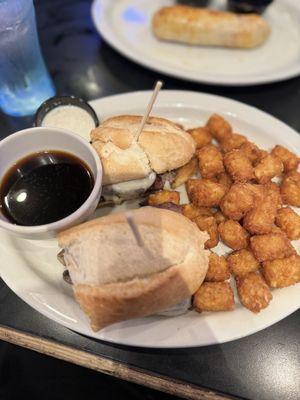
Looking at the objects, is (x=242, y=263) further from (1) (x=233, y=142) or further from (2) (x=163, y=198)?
(1) (x=233, y=142)

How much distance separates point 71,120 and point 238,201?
38.9 inches

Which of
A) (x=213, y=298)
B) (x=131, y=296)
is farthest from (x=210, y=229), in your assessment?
(x=131, y=296)

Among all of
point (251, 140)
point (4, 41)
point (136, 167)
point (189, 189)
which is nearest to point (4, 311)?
point (136, 167)

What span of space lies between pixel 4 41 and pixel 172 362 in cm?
178

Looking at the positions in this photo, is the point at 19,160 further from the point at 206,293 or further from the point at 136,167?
the point at 206,293

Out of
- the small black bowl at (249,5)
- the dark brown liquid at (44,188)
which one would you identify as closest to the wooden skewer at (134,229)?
the dark brown liquid at (44,188)

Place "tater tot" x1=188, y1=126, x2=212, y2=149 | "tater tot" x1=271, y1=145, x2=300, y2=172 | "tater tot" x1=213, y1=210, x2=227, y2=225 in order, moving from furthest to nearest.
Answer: "tater tot" x1=188, y1=126, x2=212, y2=149, "tater tot" x1=271, y1=145, x2=300, y2=172, "tater tot" x1=213, y1=210, x2=227, y2=225

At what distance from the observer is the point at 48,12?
2893 mm

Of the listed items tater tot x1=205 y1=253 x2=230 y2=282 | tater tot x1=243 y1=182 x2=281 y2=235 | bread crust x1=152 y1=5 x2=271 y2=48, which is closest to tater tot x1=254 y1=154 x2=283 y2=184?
tater tot x1=243 y1=182 x2=281 y2=235

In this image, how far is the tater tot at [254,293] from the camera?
147 centimetres

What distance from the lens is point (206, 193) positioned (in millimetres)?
1752

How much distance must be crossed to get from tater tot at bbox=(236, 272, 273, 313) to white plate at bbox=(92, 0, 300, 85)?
130 cm

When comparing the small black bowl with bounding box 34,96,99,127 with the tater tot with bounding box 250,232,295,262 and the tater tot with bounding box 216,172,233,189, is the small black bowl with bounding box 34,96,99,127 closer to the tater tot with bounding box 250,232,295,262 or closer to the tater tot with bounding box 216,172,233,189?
the tater tot with bounding box 216,172,233,189

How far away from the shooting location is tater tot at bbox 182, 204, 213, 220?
1.78m
